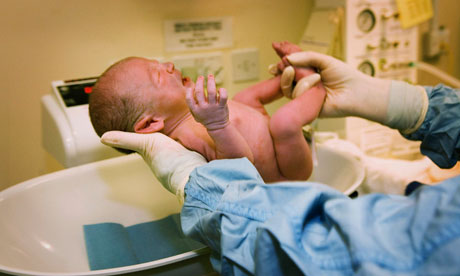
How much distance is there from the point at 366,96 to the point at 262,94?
24cm

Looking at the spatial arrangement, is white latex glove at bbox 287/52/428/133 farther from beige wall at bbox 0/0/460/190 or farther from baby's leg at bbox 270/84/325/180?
beige wall at bbox 0/0/460/190

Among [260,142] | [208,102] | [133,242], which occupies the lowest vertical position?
[133,242]

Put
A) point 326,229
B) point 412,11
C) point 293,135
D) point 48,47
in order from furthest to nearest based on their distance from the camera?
point 412,11
point 48,47
point 293,135
point 326,229

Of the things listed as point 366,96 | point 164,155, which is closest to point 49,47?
point 164,155

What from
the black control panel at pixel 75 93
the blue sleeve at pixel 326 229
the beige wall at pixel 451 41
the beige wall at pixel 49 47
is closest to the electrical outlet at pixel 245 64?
the beige wall at pixel 49 47

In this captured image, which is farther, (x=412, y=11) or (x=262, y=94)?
(x=412, y=11)

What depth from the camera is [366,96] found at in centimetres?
84

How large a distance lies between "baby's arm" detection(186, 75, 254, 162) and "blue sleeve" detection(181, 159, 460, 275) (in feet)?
0.44

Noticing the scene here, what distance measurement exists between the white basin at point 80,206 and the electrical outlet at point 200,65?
39 cm

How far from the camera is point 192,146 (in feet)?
2.46

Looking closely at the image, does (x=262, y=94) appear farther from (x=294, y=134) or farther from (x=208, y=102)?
(x=208, y=102)

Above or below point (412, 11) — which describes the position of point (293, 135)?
below

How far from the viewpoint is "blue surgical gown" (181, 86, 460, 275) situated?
0.32m

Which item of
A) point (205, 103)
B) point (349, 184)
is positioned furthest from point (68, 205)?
point (349, 184)
